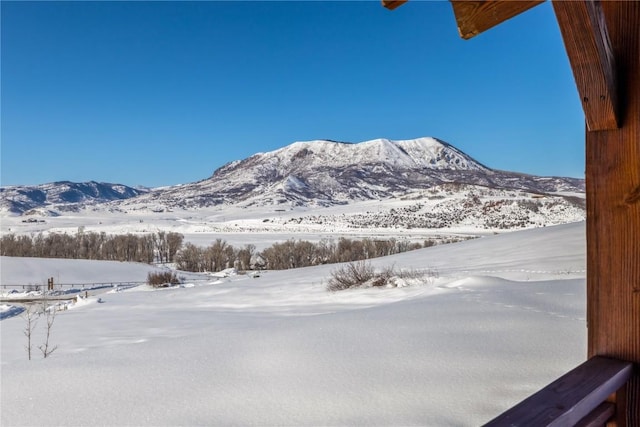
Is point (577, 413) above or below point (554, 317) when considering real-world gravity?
above

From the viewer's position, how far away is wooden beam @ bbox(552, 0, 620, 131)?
1212 mm

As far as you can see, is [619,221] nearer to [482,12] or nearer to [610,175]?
[610,175]

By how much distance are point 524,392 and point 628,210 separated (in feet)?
5.46

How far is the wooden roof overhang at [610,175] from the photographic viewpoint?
1295mm

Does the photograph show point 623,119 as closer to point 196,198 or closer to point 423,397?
point 423,397

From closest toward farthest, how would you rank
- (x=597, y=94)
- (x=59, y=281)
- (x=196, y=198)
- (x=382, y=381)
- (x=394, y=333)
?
(x=597, y=94), (x=382, y=381), (x=394, y=333), (x=59, y=281), (x=196, y=198)

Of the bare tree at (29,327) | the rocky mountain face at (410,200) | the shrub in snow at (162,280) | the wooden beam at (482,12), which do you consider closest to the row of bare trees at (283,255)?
the shrub in snow at (162,280)

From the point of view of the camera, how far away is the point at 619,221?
1409mm

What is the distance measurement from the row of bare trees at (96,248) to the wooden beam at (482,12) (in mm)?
58400

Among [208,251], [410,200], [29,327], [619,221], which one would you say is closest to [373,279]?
[29,327]

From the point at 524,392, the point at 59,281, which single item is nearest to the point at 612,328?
the point at 524,392

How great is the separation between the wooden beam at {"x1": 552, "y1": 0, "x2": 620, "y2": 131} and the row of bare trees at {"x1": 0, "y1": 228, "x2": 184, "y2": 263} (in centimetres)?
5859

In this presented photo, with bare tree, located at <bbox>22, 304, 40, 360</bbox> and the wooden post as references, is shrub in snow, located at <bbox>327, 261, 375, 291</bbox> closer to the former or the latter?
bare tree, located at <bbox>22, 304, 40, 360</bbox>

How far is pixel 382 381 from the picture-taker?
279cm
